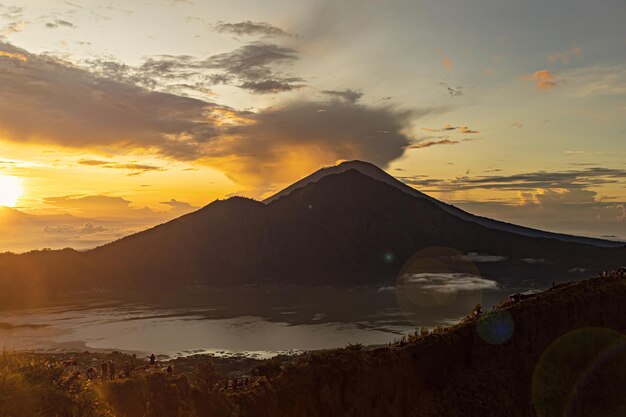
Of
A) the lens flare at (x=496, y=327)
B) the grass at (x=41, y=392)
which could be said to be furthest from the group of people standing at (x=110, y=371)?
the lens flare at (x=496, y=327)

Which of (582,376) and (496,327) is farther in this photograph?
(496,327)

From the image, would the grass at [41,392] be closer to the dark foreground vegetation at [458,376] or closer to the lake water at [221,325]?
the dark foreground vegetation at [458,376]

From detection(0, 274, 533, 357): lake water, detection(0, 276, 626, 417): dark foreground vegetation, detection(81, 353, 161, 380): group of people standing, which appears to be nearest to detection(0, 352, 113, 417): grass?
detection(0, 276, 626, 417): dark foreground vegetation

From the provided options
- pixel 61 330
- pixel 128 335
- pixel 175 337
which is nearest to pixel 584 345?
pixel 175 337

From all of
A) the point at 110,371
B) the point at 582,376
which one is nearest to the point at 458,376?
the point at 582,376

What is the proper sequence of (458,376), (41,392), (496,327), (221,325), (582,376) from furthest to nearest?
(221,325) → (496,327) → (582,376) → (458,376) → (41,392)

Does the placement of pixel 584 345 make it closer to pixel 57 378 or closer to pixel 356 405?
pixel 356 405

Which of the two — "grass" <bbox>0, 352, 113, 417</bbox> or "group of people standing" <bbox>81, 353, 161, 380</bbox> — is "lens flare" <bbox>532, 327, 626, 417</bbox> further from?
"grass" <bbox>0, 352, 113, 417</bbox>

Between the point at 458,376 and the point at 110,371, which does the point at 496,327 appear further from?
the point at 110,371
